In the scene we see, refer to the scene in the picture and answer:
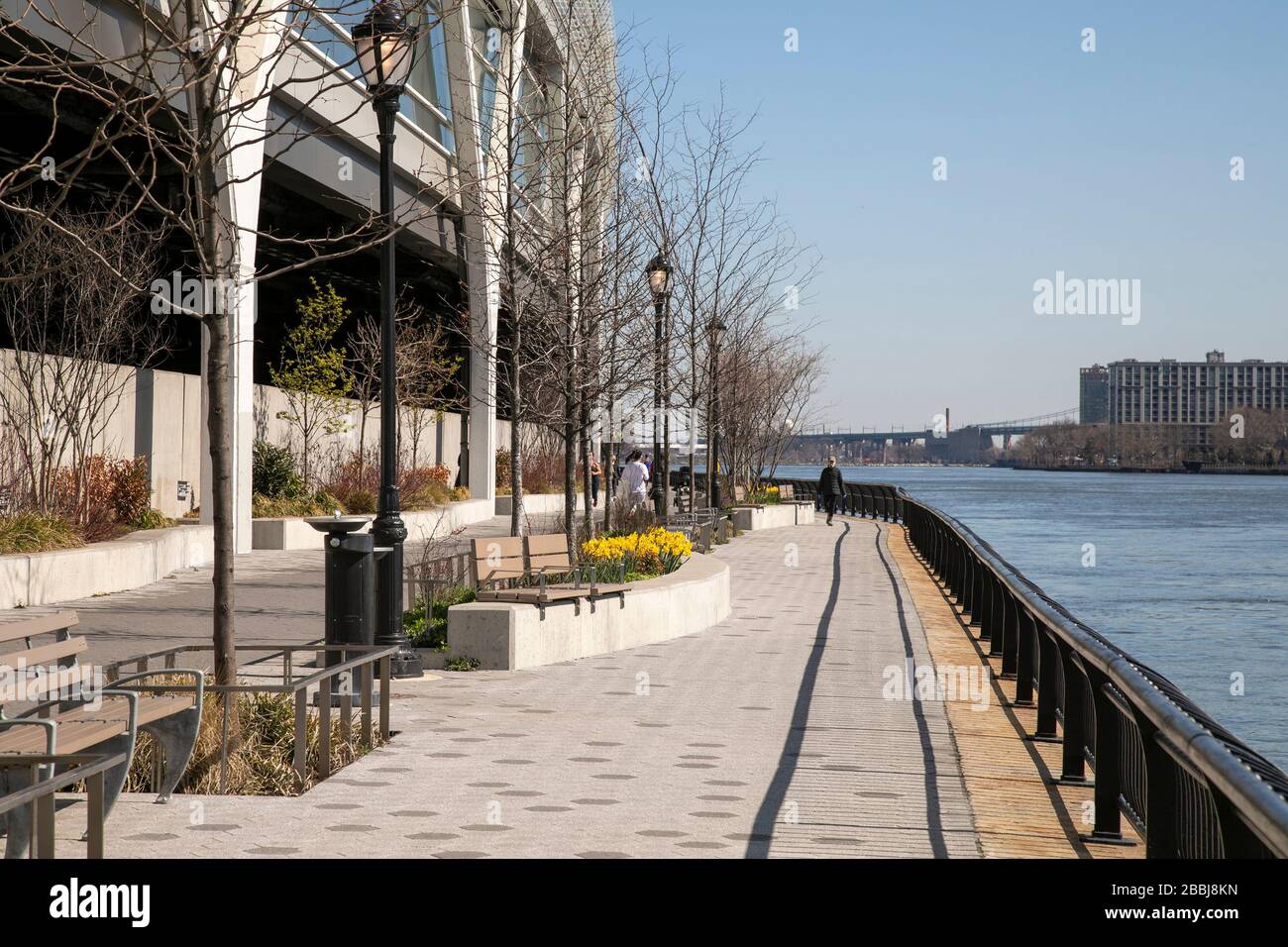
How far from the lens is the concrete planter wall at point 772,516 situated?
37.7 m

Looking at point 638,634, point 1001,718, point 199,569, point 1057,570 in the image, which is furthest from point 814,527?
point 1001,718

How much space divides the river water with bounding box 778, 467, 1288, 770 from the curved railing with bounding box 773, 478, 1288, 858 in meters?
7.42

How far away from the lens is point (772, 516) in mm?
40625

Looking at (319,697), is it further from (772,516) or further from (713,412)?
(772,516)

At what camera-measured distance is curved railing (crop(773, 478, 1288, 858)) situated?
4297mm

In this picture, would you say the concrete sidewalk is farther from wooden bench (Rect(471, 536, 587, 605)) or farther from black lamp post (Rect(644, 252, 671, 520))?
black lamp post (Rect(644, 252, 671, 520))

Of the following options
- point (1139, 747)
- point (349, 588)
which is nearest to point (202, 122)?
point (349, 588)

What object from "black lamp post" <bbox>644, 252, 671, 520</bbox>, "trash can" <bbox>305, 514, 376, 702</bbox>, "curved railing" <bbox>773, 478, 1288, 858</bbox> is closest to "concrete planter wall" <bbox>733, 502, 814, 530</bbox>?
"black lamp post" <bbox>644, 252, 671, 520</bbox>

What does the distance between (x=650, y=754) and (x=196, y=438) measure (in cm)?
1994

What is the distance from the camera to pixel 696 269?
33344 mm

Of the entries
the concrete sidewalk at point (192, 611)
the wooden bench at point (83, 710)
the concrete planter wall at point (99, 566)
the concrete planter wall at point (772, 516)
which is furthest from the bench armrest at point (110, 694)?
the concrete planter wall at point (772, 516)

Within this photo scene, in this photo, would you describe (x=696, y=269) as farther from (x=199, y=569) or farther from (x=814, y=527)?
(x=199, y=569)

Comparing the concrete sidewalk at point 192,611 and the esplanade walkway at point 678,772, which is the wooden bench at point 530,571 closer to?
the esplanade walkway at point 678,772

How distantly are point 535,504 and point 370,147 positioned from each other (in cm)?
1342
